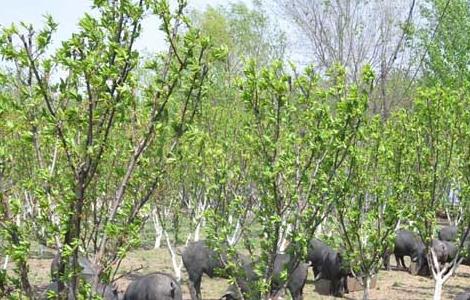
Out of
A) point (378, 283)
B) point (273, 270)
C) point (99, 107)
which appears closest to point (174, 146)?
point (99, 107)

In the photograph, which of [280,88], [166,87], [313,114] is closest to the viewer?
[166,87]

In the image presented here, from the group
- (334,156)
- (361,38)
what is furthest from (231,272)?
(361,38)

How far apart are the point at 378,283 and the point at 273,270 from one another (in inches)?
500

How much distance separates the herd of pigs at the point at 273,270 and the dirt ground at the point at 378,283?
2.39 feet

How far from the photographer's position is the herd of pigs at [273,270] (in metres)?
8.51

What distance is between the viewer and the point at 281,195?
7.88 m

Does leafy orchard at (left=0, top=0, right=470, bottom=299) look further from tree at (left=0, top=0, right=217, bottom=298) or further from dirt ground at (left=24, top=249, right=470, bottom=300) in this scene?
dirt ground at (left=24, top=249, right=470, bottom=300)

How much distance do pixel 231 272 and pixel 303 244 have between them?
161cm

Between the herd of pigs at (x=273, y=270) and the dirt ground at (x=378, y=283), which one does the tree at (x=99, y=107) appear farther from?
the dirt ground at (x=378, y=283)

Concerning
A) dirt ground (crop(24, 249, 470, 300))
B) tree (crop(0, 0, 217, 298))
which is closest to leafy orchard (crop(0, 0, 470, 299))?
tree (crop(0, 0, 217, 298))

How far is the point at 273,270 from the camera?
8016mm

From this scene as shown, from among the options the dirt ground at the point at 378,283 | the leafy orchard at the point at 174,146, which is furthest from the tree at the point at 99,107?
the dirt ground at the point at 378,283

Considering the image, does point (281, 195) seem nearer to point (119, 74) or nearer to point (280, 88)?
point (280, 88)

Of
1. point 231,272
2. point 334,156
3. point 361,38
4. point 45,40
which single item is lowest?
point 231,272
